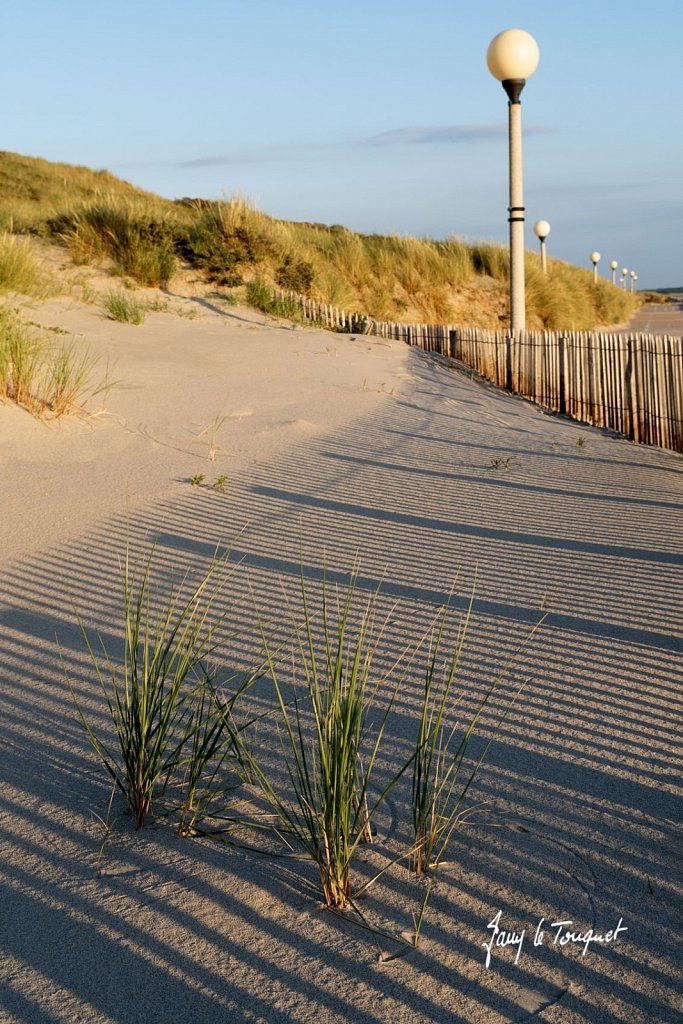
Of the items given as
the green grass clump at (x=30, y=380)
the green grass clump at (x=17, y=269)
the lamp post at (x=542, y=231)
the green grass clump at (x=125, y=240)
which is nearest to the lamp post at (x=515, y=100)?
the green grass clump at (x=125, y=240)

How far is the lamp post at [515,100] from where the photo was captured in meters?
11.4

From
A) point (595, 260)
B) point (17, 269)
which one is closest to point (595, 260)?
point (595, 260)

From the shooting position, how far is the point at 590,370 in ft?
31.1

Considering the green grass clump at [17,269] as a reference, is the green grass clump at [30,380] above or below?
below

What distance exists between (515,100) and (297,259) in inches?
175

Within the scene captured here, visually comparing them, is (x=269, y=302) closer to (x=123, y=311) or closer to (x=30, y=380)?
(x=123, y=311)

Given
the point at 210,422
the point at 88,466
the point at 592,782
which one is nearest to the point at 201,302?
the point at 210,422

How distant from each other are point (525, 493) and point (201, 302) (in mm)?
8474

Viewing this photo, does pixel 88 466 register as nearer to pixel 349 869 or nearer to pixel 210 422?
pixel 210 422

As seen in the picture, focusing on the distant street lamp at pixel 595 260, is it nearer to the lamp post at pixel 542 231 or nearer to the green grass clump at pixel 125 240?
the lamp post at pixel 542 231

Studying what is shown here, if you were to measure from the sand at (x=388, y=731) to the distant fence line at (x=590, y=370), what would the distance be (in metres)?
1.05

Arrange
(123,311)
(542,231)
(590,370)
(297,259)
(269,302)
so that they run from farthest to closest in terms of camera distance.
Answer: (542,231) → (297,259) → (269,302) → (123,311) → (590,370)

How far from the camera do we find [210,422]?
773cm

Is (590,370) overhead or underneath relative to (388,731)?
overhead
